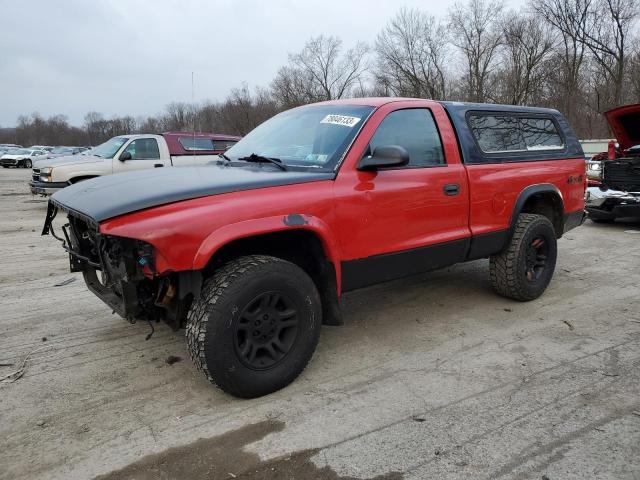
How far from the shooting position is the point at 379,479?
2.26 metres

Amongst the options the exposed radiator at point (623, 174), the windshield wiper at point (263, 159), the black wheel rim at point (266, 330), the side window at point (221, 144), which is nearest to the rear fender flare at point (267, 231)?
the black wheel rim at point (266, 330)

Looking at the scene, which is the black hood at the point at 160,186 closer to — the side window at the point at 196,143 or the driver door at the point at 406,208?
the driver door at the point at 406,208

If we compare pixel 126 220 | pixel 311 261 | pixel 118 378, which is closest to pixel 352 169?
pixel 311 261

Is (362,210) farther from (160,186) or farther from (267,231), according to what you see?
(160,186)

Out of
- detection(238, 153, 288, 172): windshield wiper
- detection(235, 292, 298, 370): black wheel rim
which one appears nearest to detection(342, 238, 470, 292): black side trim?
detection(235, 292, 298, 370): black wheel rim

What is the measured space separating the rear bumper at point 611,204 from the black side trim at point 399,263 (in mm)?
5705

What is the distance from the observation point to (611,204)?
27.8ft

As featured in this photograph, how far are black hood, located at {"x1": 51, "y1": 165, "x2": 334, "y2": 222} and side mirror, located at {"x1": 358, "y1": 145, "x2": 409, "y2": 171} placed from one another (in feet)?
0.89

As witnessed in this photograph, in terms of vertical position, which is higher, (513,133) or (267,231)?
(513,133)

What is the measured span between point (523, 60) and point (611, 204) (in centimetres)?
3146

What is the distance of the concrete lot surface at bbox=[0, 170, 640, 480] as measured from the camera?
2373 mm

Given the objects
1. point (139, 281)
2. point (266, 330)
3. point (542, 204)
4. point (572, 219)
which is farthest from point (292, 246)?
point (572, 219)

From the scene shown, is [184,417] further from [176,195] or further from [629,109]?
[629,109]

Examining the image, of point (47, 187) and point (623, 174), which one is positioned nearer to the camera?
point (623, 174)
